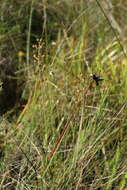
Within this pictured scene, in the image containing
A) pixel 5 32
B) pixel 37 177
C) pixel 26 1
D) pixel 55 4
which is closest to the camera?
pixel 37 177

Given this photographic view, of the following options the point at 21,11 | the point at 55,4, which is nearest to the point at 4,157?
the point at 21,11

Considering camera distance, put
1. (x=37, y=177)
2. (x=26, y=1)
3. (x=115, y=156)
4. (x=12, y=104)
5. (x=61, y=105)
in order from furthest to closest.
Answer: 1. (x=26, y=1)
2. (x=12, y=104)
3. (x=61, y=105)
4. (x=115, y=156)
5. (x=37, y=177)

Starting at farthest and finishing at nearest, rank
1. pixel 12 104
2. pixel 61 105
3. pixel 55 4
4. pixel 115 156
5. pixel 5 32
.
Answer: pixel 55 4, pixel 5 32, pixel 12 104, pixel 61 105, pixel 115 156

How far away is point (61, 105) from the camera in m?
2.18

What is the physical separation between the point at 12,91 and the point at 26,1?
32.5 inches

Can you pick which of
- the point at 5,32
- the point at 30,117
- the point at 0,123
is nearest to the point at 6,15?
the point at 5,32

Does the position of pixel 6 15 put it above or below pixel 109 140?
above

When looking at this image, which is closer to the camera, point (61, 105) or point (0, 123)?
point (0, 123)

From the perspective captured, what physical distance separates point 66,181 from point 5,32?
1.48 metres

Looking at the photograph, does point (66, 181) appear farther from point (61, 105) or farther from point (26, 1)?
point (26, 1)

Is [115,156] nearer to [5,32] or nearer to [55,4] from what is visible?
[5,32]

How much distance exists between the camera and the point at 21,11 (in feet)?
10.4

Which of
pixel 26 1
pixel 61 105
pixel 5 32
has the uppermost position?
pixel 26 1

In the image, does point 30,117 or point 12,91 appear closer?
point 30,117
